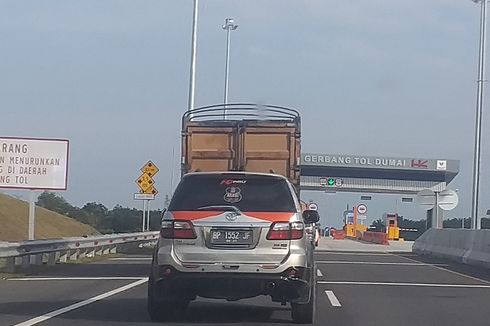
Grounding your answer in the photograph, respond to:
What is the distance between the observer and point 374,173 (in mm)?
71000

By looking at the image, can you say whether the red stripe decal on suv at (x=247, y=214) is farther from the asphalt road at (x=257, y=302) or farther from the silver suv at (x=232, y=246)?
the asphalt road at (x=257, y=302)

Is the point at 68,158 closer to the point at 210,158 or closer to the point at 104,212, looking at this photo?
the point at 210,158

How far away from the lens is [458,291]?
741 inches

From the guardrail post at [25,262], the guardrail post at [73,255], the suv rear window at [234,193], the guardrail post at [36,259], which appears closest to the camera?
the suv rear window at [234,193]

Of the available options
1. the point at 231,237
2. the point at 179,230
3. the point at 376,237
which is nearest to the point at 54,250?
the point at 179,230

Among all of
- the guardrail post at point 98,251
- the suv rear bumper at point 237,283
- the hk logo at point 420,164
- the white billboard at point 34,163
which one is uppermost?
the hk logo at point 420,164

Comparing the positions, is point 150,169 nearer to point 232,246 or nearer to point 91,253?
Result: point 91,253

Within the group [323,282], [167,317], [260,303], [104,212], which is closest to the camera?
[167,317]

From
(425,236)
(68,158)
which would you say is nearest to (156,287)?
(68,158)

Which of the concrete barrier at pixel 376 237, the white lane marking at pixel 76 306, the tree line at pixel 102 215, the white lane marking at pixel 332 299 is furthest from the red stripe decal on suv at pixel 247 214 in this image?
the concrete barrier at pixel 376 237

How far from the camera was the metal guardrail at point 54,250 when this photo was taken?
72.3 feet

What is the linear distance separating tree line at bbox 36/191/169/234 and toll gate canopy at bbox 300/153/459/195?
39.3ft

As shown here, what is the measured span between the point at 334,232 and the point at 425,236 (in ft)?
126

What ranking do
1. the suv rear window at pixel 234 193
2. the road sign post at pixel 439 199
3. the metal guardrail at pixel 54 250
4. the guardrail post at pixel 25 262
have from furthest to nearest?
the road sign post at pixel 439 199, the guardrail post at pixel 25 262, the metal guardrail at pixel 54 250, the suv rear window at pixel 234 193
